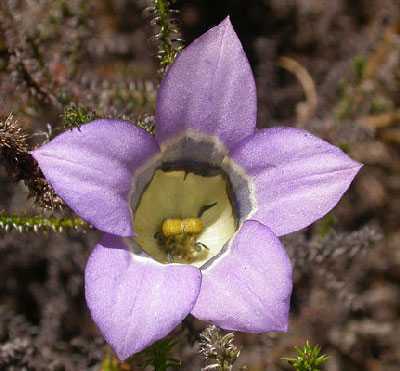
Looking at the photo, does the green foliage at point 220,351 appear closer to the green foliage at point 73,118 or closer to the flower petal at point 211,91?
the flower petal at point 211,91

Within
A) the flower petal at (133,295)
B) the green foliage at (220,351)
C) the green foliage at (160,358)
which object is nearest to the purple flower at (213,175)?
the flower petal at (133,295)

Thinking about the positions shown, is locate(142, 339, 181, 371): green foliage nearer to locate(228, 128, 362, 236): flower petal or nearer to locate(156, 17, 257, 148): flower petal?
locate(228, 128, 362, 236): flower petal

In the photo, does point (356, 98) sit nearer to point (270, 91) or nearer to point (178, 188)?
point (270, 91)

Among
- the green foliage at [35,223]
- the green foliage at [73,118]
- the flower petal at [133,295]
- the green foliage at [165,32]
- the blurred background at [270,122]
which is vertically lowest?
the blurred background at [270,122]

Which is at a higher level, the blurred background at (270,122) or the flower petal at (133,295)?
the flower petal at (133,295)

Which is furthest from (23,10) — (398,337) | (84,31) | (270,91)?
(398,337)

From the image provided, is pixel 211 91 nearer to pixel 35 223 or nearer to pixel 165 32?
pixel 165 32
